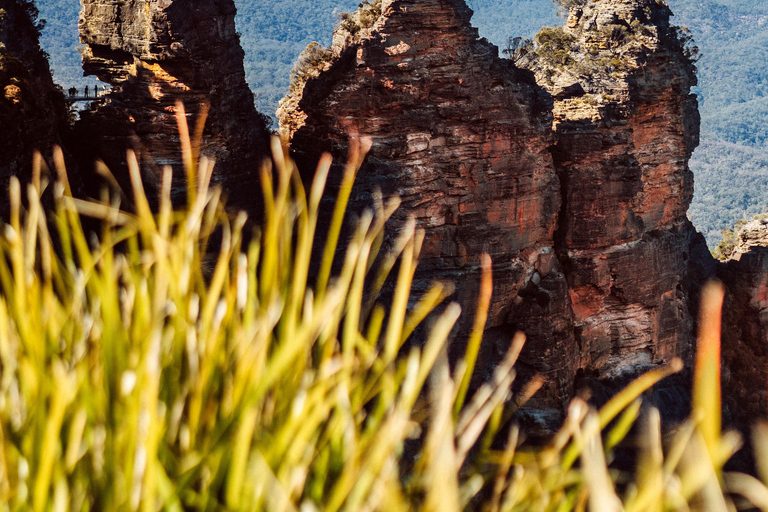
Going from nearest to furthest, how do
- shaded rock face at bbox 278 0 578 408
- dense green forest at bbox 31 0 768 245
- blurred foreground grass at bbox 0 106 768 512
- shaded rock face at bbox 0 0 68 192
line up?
blurred foreground grass at bbox 0 106 768 512 → shaded rock face at bbox 0 0 68 192 → shaded rock face at bbox 278 0 578 408 → dense green forest at bbox 31 0 768 245

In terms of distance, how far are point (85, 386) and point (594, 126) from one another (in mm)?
19763

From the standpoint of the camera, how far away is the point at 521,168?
719 inches

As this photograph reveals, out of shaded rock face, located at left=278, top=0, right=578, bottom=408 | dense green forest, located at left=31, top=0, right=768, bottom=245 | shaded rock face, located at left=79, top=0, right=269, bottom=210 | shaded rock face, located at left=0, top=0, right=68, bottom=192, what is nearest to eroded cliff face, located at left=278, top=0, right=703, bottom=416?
shaded rock face, located at left=278, top=0, right=578, bottom=408

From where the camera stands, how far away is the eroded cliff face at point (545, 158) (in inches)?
663

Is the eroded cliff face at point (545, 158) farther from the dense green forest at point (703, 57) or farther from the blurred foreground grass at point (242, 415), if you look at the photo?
the blurred foreground grass at point (242, 415)

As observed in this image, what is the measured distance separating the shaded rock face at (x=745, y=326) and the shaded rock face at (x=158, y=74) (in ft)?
55.9

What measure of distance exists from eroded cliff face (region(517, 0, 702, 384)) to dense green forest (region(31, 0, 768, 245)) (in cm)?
227

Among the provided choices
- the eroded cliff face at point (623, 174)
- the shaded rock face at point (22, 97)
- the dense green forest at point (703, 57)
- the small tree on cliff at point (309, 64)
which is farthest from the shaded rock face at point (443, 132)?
the shaded rock face at point (22, 97)

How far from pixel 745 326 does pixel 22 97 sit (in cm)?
2208

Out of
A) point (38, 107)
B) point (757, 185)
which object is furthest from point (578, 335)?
point (757, 185)

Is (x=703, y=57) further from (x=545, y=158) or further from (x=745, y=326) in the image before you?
(x=545, y=158)

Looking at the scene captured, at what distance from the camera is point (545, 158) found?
18844mm

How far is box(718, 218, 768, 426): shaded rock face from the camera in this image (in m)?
25.2

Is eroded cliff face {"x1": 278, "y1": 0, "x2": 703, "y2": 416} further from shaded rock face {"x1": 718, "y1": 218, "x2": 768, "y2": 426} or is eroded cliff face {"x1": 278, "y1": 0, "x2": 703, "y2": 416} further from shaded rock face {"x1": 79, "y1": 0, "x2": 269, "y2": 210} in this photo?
shaded rock face {"x1": 79, "y1": 0, "x2": 269, "y2": 210}
